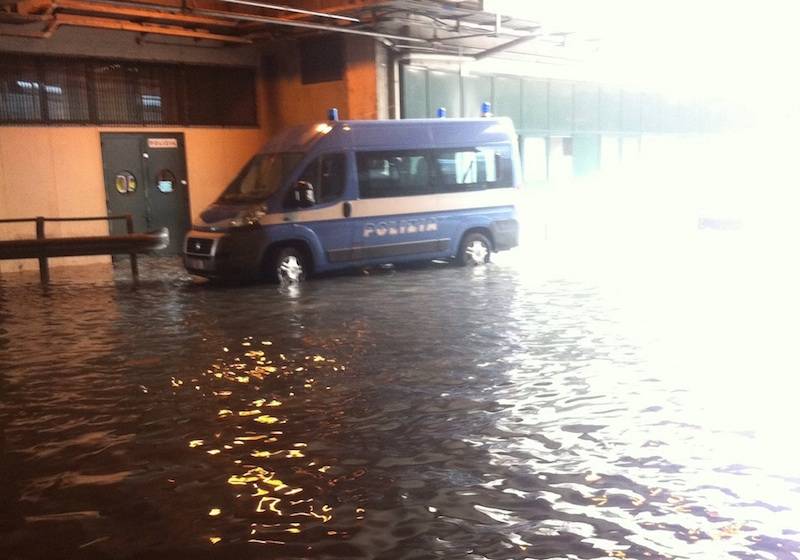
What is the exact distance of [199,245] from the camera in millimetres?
11812

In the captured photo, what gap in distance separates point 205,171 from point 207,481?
13508 mm

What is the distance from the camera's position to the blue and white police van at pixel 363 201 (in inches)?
463

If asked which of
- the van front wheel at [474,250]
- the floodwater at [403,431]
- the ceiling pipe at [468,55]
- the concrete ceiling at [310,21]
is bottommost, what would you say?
the floodwater at [403,431]

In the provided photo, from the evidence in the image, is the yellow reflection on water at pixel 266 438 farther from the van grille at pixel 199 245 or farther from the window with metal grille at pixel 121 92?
the window with metal grille at pixel 121 92

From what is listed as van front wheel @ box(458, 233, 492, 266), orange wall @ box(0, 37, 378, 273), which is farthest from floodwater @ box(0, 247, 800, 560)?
orange wall @ box(0, 37, 378, 273)

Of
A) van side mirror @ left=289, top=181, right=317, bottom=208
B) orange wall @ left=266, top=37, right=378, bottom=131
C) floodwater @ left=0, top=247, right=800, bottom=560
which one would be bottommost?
floodwater @ left=0, top=247, right=800, bottom=560

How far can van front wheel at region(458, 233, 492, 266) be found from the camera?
1395cm

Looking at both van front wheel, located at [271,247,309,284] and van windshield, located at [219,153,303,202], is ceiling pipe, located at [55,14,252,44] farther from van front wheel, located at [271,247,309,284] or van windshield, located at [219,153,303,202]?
van front wheel, located at [271,247,309,284]

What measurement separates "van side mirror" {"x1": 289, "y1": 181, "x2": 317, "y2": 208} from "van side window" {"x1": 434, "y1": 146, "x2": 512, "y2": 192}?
2.62 meters

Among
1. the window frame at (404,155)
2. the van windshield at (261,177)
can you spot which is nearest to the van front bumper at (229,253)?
the van windshield at (261,177)

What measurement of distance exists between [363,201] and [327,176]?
790 mm

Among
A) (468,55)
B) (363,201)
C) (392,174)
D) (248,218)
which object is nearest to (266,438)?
(248,218)

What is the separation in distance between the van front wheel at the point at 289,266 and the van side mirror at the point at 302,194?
765mm

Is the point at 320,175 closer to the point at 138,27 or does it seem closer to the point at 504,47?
the point at 138,27
